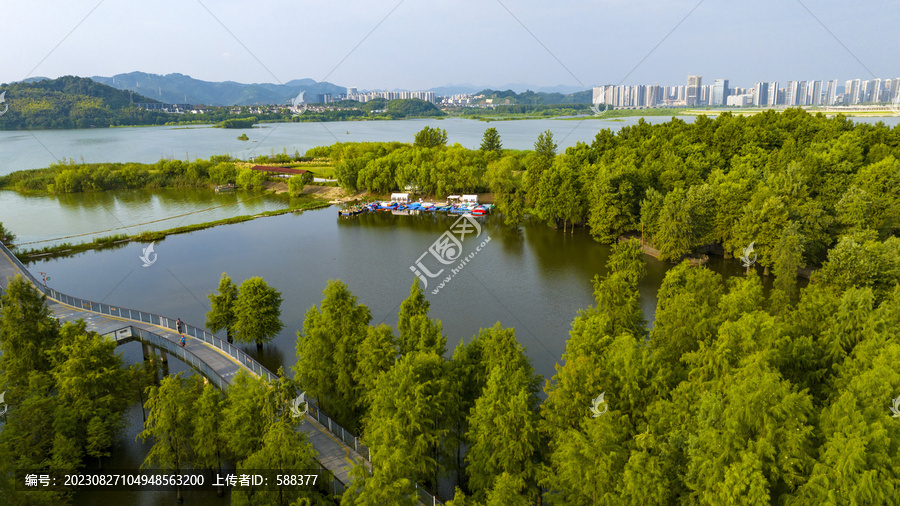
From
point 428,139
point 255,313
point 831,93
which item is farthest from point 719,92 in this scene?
point 255,313

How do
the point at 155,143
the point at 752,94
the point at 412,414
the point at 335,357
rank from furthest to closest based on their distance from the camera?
the point at 752,94 < the point at 155,143 < the point at 335,357 < the point at 412,414

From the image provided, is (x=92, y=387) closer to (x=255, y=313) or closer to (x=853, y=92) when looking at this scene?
(x=255, y=313)

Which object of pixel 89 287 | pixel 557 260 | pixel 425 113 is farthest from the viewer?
pixel 425 113

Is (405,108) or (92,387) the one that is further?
(405,108)

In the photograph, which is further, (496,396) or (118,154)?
(118,154)

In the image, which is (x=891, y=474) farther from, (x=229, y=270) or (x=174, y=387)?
(x=229, y=270)

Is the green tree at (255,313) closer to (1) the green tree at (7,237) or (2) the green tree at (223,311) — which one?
(2) the green tree at (223,311)

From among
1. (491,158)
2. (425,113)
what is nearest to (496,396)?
(491,158)
